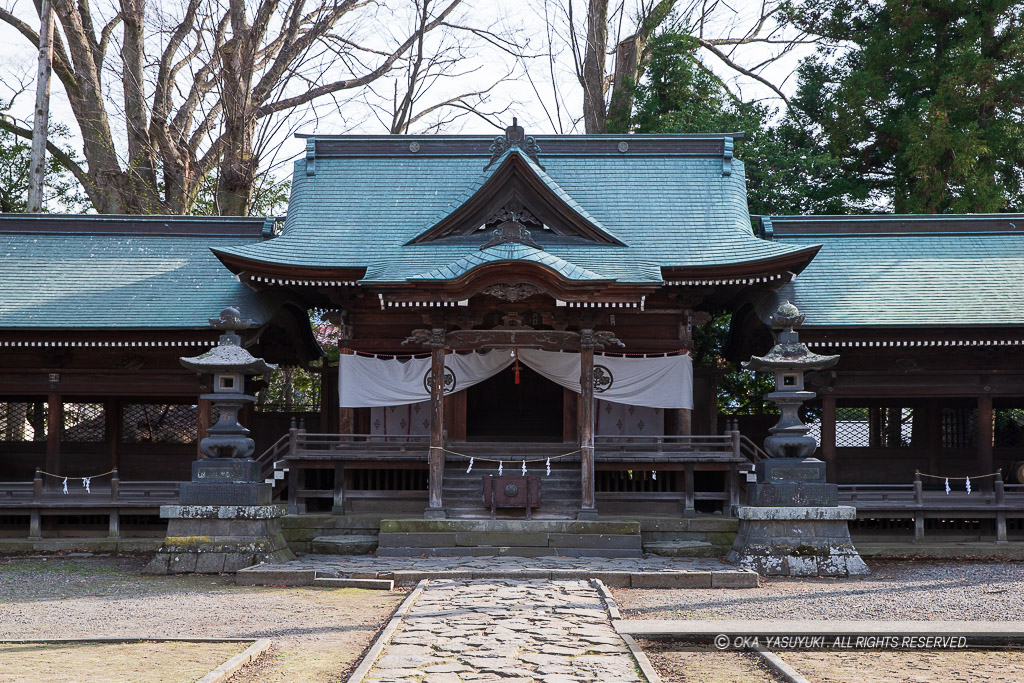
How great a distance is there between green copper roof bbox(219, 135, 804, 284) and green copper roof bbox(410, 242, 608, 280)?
0.54m

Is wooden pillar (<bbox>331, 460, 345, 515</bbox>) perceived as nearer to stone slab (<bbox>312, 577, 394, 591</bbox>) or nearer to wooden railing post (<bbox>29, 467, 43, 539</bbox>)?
stone slab (<bbox>312, 577, 394, 591</bbox>)

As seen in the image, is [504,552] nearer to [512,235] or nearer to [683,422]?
[683,422]

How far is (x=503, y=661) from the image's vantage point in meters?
6.79

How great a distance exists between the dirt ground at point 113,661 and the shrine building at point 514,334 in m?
6.64

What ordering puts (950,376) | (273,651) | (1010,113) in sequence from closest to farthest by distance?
(273,651), (950,376), (1010,113)

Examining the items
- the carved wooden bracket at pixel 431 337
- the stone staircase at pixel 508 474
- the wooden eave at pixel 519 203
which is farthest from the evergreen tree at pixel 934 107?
the carved wooden bracket at pixel 431 337

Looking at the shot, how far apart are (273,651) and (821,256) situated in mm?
13556

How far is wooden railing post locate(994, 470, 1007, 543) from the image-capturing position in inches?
562

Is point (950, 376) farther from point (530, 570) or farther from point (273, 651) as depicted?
point (273, 651)

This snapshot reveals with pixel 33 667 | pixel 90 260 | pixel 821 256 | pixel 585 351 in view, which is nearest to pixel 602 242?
pixel 585 351

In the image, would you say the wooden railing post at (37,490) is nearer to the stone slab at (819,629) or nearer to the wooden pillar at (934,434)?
the stone slab at (819,629)

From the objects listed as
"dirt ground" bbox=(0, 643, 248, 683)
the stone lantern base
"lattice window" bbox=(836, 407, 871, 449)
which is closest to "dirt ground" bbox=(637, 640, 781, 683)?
"dirt ground" bbox=(0, 643, 248, 683)

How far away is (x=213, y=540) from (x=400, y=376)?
4.28 m

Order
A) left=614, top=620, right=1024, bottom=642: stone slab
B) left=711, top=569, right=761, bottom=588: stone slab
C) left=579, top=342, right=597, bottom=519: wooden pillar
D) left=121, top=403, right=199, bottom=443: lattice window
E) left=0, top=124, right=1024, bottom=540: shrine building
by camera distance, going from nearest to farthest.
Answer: left=614, top=620, right=1024, bottom=642: stone slab
left=711, top=569, right=761, bottom=588: stone slab
left=579, top=342, right=597, bottom=519: wooden pillar
left=0, top=124, right=1024, bottom=540: shrine building
left=121, top=403, right=199, bottom=443: lattice window
